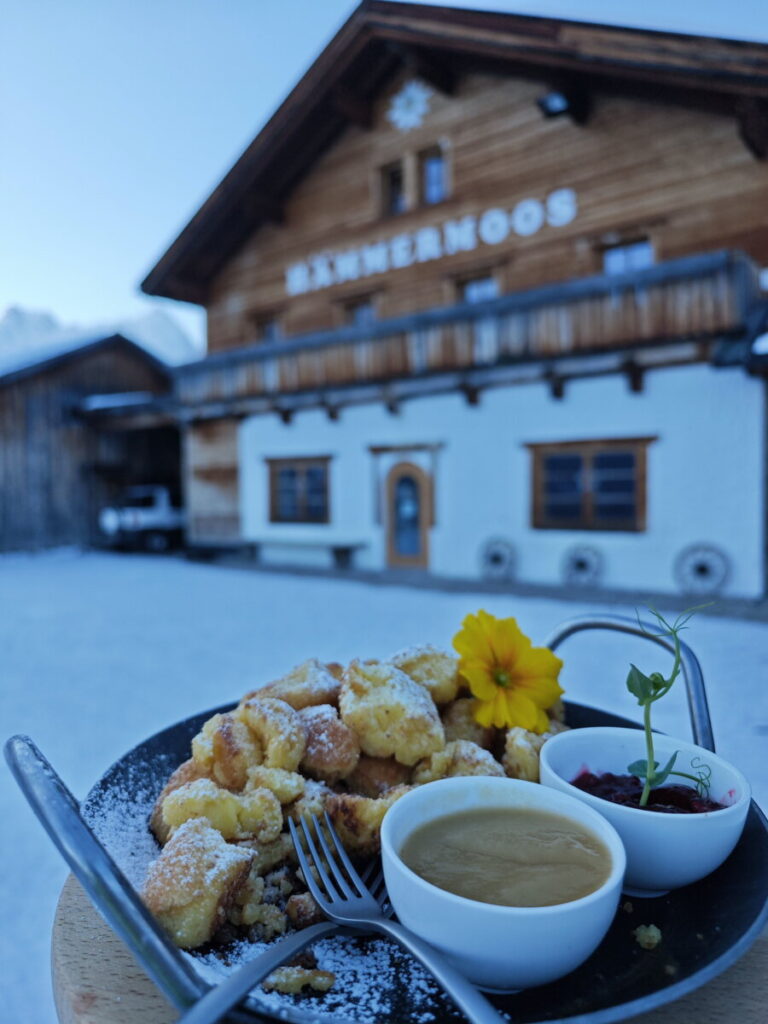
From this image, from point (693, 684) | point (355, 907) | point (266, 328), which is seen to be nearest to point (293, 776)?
point (355, 907)

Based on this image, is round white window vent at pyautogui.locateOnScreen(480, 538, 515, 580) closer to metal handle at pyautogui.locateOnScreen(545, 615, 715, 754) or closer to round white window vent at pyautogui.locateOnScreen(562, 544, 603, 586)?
round white window vent at pyautogui.locateOnScreen(562, 544, 603, 586)

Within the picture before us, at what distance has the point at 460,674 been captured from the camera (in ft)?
4.94

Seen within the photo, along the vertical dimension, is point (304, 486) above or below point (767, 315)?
below

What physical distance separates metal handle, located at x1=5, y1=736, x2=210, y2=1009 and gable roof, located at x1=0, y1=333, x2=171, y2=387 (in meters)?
16.3

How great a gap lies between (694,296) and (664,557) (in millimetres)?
3302

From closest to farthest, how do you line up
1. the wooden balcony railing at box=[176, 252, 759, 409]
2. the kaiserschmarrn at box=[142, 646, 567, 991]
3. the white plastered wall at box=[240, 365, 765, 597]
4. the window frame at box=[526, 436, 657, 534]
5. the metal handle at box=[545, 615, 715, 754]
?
the kaiserschmarrn at box=[142, 646, 567, 991]
the metal handle at box=[545, 615, 715, 754]
the wooden balcony railing at box=[176, 252, 759, 409]
the white plastered wall at box=[240, 365, 765, 597]
the window frame at box=[526, 436, 657, 534]

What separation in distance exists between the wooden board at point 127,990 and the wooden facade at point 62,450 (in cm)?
1790

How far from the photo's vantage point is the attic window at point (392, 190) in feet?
41.5

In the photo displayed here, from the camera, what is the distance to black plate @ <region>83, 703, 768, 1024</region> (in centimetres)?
75

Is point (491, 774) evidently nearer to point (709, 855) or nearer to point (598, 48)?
point (709, 855)

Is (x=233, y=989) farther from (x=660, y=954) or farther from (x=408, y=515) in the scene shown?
(x=408, y=515)

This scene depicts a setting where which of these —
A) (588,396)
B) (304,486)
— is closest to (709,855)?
(588,396)

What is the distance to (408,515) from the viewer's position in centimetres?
1173

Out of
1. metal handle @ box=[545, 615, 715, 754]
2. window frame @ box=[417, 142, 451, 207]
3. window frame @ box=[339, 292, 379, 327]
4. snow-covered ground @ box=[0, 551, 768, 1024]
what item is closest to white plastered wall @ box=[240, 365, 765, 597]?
snow-covered ground @ box=[0, 551, 768, 1024]
